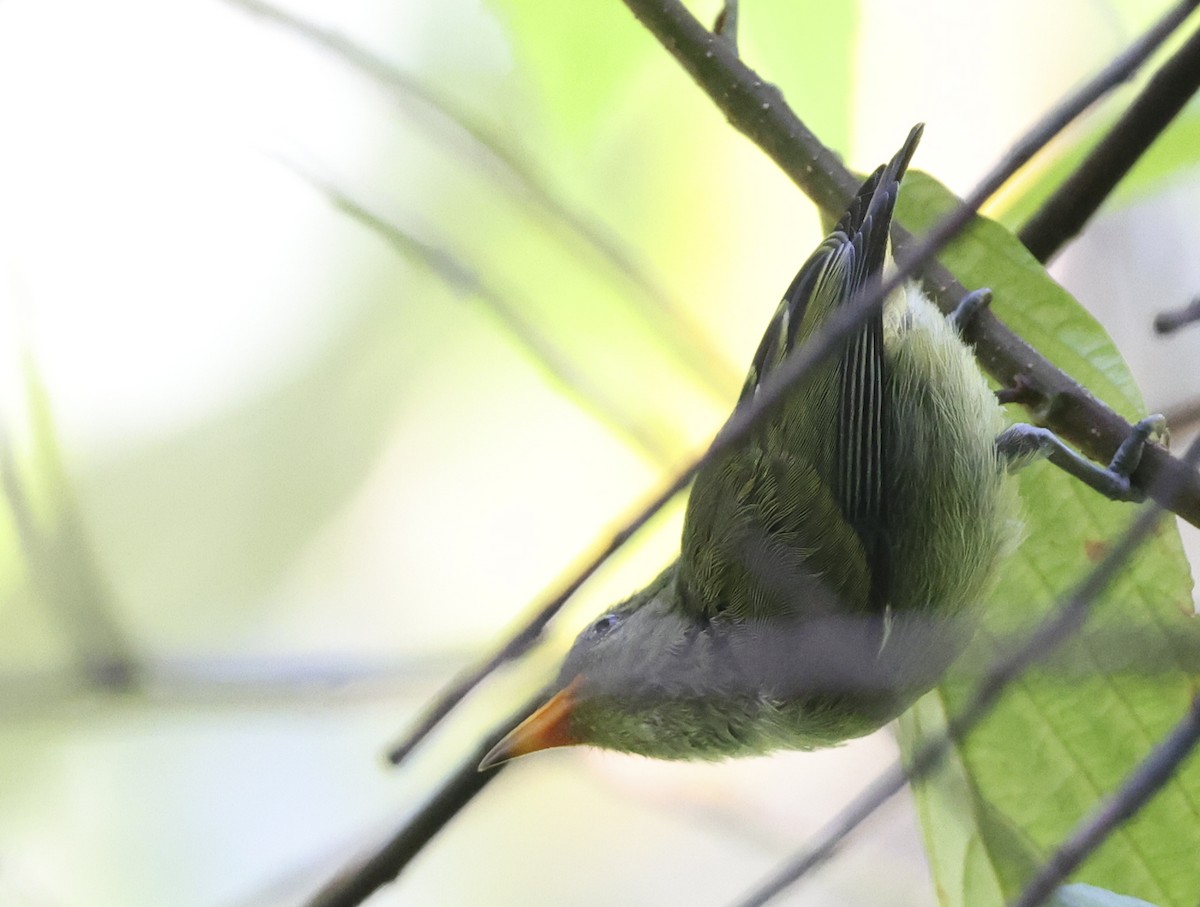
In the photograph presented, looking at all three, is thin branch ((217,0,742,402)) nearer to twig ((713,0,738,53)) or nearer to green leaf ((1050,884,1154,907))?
twig ((713,0,738,53))

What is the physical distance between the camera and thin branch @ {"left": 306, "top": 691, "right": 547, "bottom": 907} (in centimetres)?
82

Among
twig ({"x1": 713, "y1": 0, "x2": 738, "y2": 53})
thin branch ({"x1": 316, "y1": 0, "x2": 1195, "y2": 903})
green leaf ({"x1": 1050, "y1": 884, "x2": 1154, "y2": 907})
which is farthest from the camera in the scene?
twig ({"x1": 713, "y1": 0, "x2": 738, "y2": 53})

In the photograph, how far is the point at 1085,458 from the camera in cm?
106

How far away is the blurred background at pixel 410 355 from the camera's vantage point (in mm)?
1401

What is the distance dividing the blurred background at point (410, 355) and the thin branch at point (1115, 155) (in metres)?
0.28

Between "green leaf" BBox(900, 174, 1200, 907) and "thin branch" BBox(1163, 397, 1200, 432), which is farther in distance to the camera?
"thin branch" BBox(1163, 397, 1200, 432)

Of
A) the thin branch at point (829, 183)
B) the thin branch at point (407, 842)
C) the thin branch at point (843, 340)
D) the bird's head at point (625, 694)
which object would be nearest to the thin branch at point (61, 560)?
the thin branch at point (407, 842)

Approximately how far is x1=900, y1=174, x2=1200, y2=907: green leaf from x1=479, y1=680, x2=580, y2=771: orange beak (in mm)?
345

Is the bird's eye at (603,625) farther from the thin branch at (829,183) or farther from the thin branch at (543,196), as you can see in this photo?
the thin branch at (829,183)

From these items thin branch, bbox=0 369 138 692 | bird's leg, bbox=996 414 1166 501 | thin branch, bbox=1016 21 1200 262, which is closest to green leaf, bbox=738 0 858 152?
thin branch, bbox=1016 21 1200 262

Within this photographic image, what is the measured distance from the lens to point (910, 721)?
3.42 feet

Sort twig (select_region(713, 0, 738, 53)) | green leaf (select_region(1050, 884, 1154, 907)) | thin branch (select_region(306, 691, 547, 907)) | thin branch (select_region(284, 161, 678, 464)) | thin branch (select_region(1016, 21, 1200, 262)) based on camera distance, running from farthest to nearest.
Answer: thin branch (select_region(284, 161, 678, 464)) → twig (select_region(713, 0, 738, 53)) → thin branch (select_region(1016, 21, 1200, 262)) → thin branch (select_region(306, 691, 547, 907)) → green leaf (select_region(1050, 884, 1154, 907))

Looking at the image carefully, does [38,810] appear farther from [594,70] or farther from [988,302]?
[988,302]

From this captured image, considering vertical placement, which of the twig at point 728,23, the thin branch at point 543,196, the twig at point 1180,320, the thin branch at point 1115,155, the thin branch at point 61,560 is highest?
the thin branch at point 1115,155
